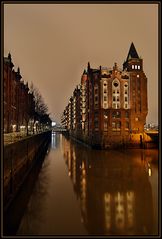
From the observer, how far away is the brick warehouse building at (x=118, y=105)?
7044 centimetres

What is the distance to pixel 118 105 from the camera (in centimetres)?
7331

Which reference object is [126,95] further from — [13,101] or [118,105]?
[13,101]

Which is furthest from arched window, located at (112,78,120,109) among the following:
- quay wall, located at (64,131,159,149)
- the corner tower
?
quay wall, located at (64,131,159,149)

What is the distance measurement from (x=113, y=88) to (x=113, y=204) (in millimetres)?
56515

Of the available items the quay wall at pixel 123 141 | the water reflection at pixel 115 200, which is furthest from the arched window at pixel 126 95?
the water reflection at pixel 115 200

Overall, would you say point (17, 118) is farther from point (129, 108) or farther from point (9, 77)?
point (129, 108)

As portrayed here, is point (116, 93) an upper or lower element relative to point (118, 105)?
upper

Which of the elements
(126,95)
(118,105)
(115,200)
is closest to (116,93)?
(126,95)

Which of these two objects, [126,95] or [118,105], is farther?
[126,95]

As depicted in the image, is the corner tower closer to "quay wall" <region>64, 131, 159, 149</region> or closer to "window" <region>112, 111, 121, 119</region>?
"quay wall" <region>64, 131, 159, 149</region>

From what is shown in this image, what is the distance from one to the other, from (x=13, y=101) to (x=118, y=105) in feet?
118

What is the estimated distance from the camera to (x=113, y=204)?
851 inches

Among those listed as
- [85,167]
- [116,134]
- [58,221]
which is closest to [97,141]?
[116,134]

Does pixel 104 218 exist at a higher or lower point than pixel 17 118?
lower
